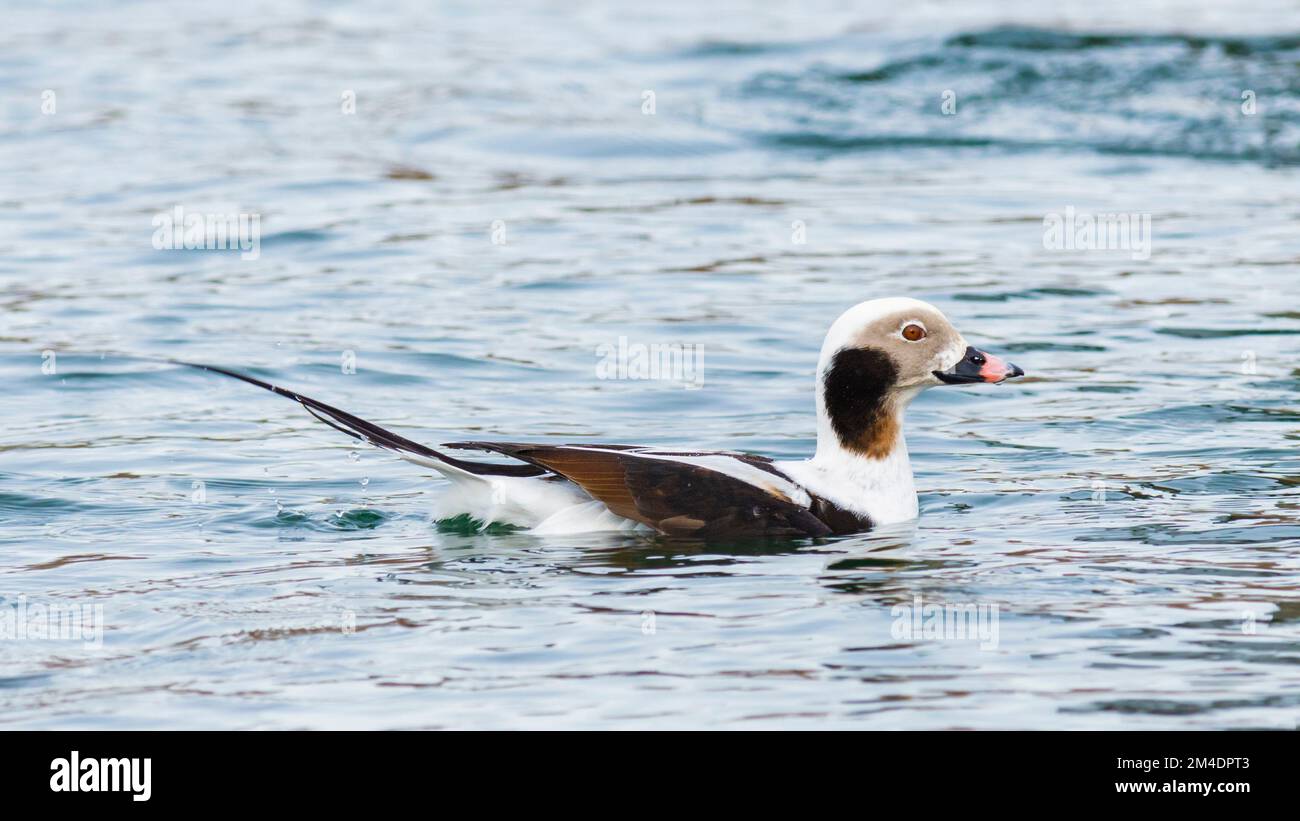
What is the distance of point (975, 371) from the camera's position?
934 centimetres

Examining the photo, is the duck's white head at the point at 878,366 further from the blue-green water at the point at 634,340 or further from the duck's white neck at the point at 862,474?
the blue-green water at the point at 634,340

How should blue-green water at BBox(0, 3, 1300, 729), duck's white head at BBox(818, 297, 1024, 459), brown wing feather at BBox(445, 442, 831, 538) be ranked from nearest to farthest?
blue-green water at BBox(0, 3, 1300, 729)
brown wing feather at BBox(445, 442, 831, 538)
duck's white head at BBox(818, 297, 1024, 459)

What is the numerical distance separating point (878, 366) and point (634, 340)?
16.5 ft

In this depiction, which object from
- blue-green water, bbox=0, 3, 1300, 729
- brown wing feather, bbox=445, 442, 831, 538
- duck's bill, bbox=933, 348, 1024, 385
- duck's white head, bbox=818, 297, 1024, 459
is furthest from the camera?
duck's bill, bbox=933, 348, 1024, 385

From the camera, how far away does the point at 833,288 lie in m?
15.5

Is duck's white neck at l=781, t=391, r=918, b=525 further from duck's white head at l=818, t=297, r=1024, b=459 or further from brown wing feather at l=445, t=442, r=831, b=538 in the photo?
brown wing feather at l=445, t=442, r=831, b=538

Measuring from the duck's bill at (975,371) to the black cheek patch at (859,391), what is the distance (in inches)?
10.5

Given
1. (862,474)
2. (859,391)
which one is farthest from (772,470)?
(859,391)

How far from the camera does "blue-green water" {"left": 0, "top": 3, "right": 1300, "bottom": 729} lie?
23.6ft

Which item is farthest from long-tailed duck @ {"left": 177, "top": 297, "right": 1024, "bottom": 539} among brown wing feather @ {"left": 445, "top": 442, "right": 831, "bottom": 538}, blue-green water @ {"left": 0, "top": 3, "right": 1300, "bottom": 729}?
blue-green water @ {"left": 0, "top": 3, "right": 1300, "bottom": 729}

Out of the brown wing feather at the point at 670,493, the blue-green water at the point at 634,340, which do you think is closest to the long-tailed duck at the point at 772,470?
the brown wing feather at the point at 670,493
